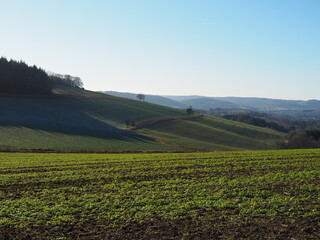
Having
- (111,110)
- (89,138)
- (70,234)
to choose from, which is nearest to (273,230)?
(70,234)

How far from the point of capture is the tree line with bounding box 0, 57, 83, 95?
8738cm

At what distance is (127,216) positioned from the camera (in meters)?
13.8

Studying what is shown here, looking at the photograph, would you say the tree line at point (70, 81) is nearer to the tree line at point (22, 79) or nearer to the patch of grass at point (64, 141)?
the tree line at point (22, 79)

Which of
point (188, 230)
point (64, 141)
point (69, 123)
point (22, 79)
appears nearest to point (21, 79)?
point (22, 79)

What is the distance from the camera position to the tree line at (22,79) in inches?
3440

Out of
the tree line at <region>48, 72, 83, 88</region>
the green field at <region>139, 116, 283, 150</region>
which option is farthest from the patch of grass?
the tree line at <region>48, 72, 83, 88</region>

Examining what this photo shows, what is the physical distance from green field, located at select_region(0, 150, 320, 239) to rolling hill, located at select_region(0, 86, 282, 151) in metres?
26.7

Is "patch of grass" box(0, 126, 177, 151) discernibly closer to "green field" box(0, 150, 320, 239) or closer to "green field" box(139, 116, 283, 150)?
"green field" box(139, 116, 283, 150)

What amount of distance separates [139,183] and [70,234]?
7926mm

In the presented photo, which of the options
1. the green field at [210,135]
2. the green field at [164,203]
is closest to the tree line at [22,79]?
the green field at [210,135]

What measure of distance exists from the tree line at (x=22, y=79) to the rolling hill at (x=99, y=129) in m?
3.36

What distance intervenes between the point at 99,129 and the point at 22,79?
3650cm

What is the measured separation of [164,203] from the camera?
15.4m

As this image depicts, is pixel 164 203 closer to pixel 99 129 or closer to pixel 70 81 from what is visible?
pixel 99 129
